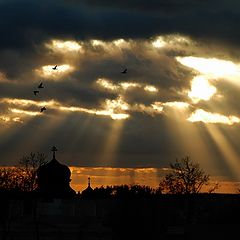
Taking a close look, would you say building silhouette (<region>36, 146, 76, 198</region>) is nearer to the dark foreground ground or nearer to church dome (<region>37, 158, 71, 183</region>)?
church dome (<region>37, 158, 71, 183</region>)

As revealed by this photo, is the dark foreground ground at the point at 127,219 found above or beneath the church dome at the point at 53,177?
beneath

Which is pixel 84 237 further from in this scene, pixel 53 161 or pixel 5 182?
pixel 5 182

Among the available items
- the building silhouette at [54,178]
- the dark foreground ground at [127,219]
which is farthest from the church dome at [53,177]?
the dark foreground ground at [127,219]

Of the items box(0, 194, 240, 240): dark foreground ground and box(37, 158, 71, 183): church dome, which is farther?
box(37, 158, 71, 183): church dome

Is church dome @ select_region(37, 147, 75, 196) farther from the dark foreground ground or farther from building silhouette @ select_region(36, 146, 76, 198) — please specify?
the dark foreground ground

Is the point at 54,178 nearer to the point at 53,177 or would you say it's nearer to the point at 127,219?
the point at 53,177

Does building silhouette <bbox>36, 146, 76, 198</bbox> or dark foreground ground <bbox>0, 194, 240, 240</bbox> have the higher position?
building silhouette <bbox>36, 146, 76, 198</bbox>

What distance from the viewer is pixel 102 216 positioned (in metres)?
69.1

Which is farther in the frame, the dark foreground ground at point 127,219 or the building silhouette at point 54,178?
the building silhouette at point 54,178

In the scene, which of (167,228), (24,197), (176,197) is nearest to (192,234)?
(167,228)

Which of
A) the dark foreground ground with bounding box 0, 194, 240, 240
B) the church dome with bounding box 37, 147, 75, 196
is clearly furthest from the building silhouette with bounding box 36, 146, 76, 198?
the dark foreground ground with bounding box 0, 194, 240, 240

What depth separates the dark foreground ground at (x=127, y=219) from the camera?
64.4 meters

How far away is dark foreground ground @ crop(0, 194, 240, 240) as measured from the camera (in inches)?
2537

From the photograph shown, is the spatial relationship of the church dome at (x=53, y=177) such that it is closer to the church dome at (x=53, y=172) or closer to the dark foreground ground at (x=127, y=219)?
the church dome at (x=53, y=172)
